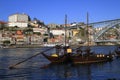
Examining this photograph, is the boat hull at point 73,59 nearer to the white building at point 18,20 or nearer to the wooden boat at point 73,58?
the wooden boat at point 73,58

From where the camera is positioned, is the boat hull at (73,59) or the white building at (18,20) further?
the white building at (18,20)

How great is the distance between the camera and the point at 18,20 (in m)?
171

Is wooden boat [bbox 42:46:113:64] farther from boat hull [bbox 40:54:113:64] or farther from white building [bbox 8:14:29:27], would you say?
white building [bbox 8:14:29:27]

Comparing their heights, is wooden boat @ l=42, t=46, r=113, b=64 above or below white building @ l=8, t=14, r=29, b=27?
below

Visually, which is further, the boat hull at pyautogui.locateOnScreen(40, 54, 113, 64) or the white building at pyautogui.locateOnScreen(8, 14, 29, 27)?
the white building at pyautogui.locateOnScreen(8, 14, 29, 27)

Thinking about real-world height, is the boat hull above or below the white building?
below

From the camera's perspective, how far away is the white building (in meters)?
166

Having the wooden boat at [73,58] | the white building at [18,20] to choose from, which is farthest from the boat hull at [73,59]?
the white building at [18,20]

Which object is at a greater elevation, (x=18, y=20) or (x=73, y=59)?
(x=18, y=20)

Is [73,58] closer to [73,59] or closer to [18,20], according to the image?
[73,59]

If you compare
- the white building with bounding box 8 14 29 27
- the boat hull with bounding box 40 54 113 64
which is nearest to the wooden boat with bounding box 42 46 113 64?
the boat hull with bounding box 40 54 113 64

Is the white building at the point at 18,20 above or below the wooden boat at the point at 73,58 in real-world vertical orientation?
above

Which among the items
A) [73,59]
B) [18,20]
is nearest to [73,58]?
[73,59]

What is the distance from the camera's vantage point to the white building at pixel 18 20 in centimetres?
16550
